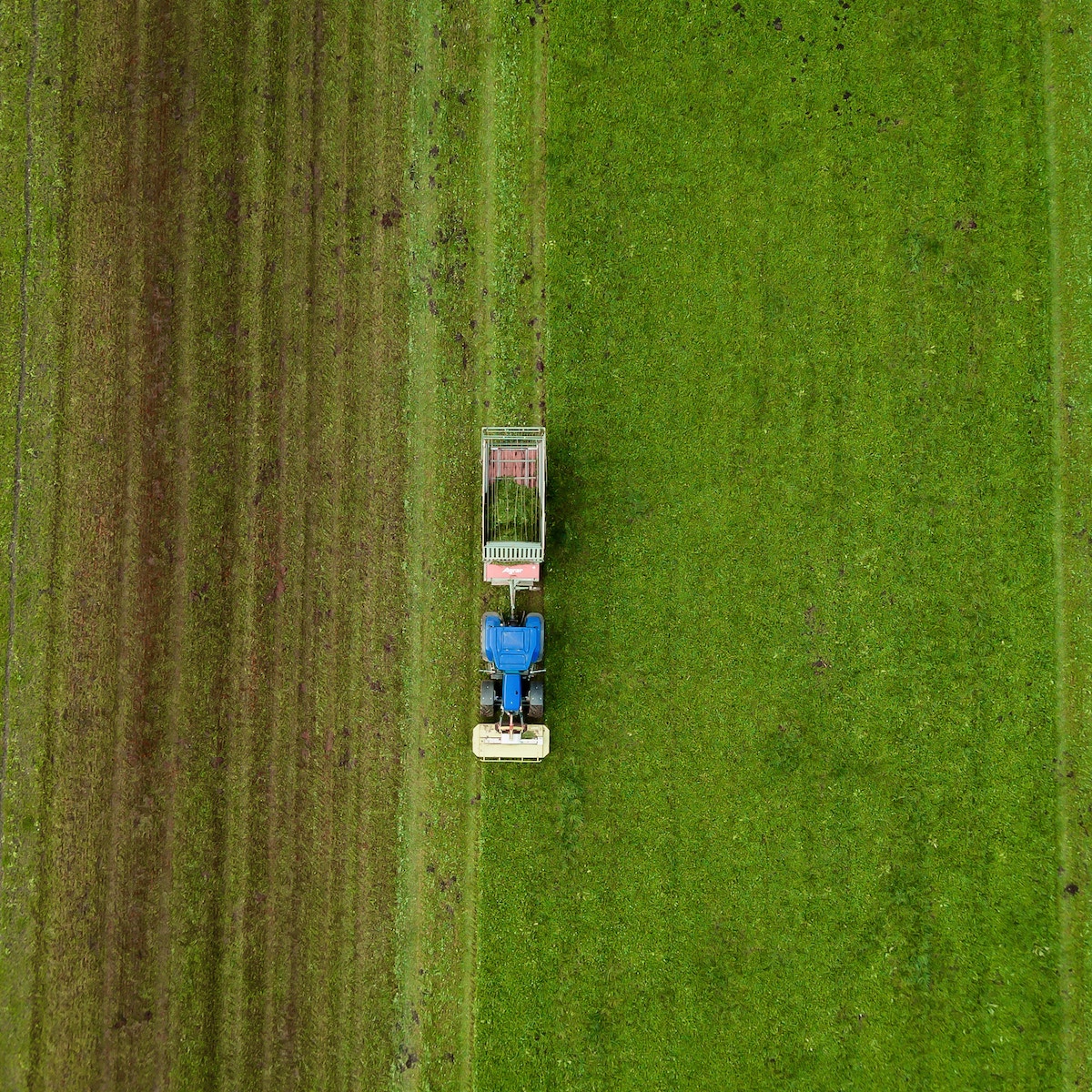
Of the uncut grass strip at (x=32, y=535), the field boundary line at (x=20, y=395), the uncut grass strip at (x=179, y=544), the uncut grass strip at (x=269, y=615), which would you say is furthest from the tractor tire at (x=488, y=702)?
the field boundary line at (x=20, y=395)

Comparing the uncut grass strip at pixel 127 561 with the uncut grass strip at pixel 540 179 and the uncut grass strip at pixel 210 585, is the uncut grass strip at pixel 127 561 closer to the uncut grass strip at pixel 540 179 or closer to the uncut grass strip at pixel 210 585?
the uncut grass strip at pixel 210 585

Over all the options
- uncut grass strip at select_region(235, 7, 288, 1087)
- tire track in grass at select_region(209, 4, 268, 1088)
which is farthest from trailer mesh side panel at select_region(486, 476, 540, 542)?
tire track in grass at select_region(209, 4, 268, 1088)

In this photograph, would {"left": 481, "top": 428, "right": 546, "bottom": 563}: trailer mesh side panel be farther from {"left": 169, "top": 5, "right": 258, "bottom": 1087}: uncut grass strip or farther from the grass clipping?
{"left": 169, "top": 5, "right": 258, "bottom": 1087}: uncut grass strip

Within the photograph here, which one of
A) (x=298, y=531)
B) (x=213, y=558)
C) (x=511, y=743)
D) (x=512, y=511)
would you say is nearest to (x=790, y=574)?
(x=512, y=511)

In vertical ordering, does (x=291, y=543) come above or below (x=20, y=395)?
below

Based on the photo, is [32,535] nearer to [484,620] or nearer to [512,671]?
[484,620]

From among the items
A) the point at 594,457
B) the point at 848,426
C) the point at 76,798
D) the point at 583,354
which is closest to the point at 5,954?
the point at 76,798
